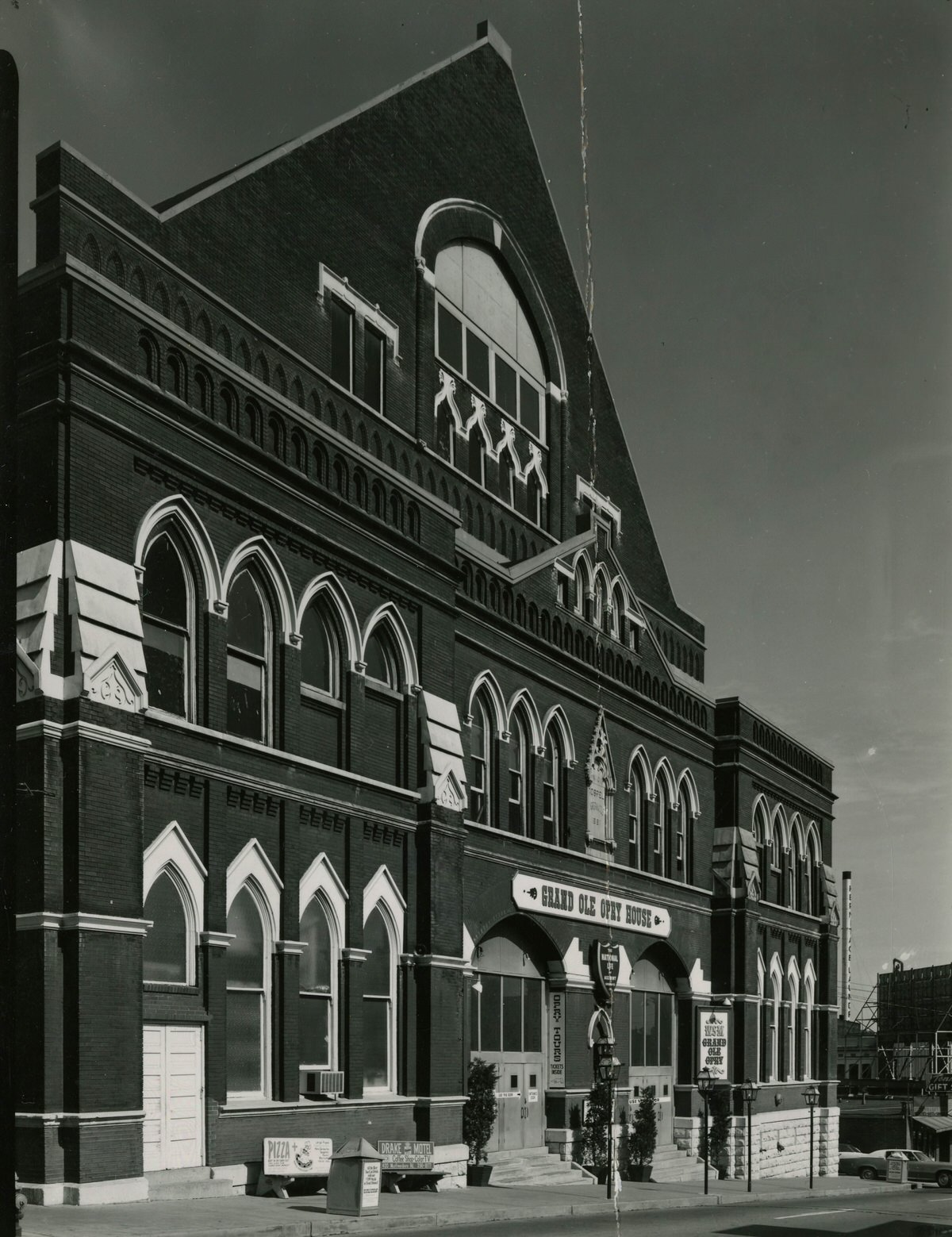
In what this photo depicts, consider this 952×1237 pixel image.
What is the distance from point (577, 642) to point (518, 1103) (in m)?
9.83

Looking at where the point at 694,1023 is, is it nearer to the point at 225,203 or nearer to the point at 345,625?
the point at 345,625

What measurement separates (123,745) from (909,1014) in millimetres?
81963

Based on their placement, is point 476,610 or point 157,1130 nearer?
point 157,1130

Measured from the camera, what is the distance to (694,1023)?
127ft

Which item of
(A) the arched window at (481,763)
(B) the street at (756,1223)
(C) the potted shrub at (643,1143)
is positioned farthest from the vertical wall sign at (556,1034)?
(A) the arched window at (481,763)

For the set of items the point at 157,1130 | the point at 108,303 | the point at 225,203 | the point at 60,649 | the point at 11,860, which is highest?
the point at 225,203

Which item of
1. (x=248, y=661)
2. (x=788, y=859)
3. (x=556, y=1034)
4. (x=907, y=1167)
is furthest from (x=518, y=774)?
(x=907, y=1167)

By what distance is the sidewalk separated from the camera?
628 inches

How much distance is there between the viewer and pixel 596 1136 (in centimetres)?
3162

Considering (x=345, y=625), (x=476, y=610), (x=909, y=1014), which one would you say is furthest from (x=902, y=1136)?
(x=345, y=625)

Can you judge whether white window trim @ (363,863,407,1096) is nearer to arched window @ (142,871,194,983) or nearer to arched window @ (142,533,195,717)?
arched window @ (142,871,194,983)

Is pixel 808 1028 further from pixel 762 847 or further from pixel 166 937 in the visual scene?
pixel 166 937

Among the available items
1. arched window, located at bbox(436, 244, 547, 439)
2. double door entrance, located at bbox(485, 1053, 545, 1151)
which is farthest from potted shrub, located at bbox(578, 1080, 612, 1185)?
arched window, located at bbox(436, 244, 547, 439)

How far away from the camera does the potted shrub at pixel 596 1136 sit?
31.5 meters
